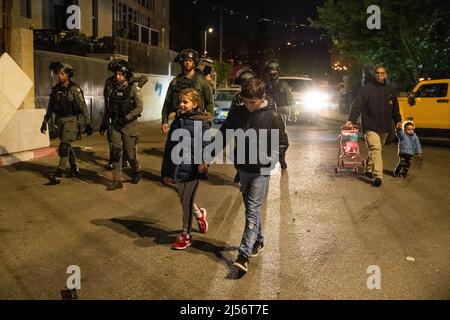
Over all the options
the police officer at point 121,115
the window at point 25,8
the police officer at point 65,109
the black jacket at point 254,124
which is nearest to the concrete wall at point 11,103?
the police officer at point 65,109

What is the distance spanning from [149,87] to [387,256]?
62.6 feet

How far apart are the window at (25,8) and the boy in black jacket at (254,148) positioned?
17.8 meters

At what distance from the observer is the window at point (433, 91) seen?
14984mm

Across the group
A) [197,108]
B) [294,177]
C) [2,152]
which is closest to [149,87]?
[2,152]

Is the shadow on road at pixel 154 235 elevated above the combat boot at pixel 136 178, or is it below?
below

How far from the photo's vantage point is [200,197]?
25.7 ft

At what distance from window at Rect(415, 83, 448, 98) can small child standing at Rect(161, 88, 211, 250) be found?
1158 centimetres

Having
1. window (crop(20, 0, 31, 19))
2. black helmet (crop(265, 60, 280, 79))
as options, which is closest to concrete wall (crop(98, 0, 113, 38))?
window (crop(20, 0, 31, 19))

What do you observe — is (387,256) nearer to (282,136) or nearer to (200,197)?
(282,136)
